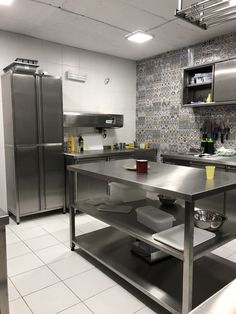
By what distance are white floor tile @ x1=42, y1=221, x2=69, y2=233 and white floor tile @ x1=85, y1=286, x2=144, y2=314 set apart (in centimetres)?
153

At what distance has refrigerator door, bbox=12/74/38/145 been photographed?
3.53m

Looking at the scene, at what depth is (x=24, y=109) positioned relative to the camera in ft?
11.8

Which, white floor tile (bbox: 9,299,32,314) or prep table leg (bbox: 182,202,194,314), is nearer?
prep table leg (bbox: 182,202,194,314)

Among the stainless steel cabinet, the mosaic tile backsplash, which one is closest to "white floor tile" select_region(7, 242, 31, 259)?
the mosaic tile backsplash

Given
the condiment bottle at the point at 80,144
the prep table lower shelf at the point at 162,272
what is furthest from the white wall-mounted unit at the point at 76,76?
the prep table lower shelf at the point at 162,272

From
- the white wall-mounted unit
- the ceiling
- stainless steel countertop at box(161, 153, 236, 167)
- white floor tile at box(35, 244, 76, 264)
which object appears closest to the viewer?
white floor tile at box(35, 244, 76, 264)

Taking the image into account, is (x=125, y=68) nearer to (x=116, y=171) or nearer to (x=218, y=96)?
(x=218, y=96)

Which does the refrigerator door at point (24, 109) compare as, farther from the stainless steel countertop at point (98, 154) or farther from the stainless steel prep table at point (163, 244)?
the stainless steel prep table at point (163, 244)

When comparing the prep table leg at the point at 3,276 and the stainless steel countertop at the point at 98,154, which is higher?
the stainless steel countertop at the point at 98,154

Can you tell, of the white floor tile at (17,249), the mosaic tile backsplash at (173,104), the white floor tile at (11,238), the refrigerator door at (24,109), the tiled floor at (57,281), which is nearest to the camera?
the tiled floor at (57,281)

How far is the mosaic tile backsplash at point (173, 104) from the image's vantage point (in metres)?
4.00

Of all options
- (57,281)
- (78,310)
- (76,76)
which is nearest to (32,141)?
(76,76)

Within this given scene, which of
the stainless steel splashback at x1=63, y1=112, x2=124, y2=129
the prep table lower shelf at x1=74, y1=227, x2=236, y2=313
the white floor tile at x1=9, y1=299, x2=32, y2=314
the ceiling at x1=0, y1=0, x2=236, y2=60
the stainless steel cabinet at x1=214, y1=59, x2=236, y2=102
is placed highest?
the ceiling at x1=0, y1=0, x2=236, y2=60

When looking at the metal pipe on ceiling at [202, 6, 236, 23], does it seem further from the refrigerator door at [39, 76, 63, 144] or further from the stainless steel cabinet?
the refrigerator door at [39, 76, 63, 144]
